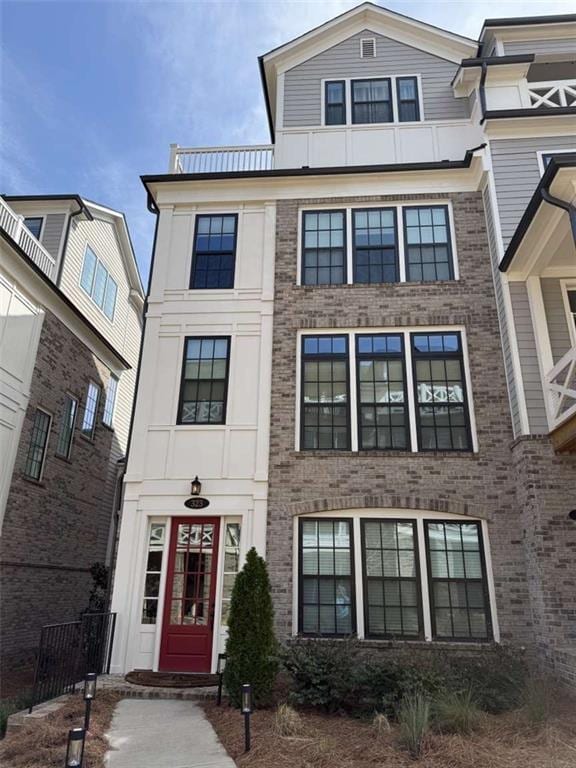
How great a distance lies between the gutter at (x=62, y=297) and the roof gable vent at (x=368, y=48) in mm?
8943

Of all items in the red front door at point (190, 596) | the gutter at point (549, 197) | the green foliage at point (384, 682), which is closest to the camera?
the green foliage at point (384, 682)

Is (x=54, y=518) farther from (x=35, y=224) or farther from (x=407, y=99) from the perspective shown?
(x=407, y=99)

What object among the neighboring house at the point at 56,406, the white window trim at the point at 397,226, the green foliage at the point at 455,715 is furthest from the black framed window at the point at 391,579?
the neighboring house at the point at 56,406

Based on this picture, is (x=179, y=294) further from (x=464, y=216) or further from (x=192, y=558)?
(x=464, y=216)

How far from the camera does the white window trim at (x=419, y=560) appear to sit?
814cm

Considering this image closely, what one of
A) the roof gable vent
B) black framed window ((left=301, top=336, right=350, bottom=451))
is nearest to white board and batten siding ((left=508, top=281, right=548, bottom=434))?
black framed window ((left=301, top=336, right=350, bottom=451))

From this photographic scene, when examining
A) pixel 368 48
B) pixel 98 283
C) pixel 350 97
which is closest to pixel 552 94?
pixel 350 97

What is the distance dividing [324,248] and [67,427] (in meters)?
7.76

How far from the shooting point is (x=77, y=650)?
7711 millimetres

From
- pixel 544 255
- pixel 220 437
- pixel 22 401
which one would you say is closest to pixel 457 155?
pixel 544 255

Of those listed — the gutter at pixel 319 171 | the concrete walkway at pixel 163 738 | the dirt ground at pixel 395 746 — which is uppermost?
the gutter at pixel 319 171

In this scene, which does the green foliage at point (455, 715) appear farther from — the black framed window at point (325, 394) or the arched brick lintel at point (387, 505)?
the black framed window at point (325, 394)

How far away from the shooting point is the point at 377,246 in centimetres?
1061

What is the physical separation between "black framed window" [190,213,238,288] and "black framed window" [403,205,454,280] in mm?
3596
